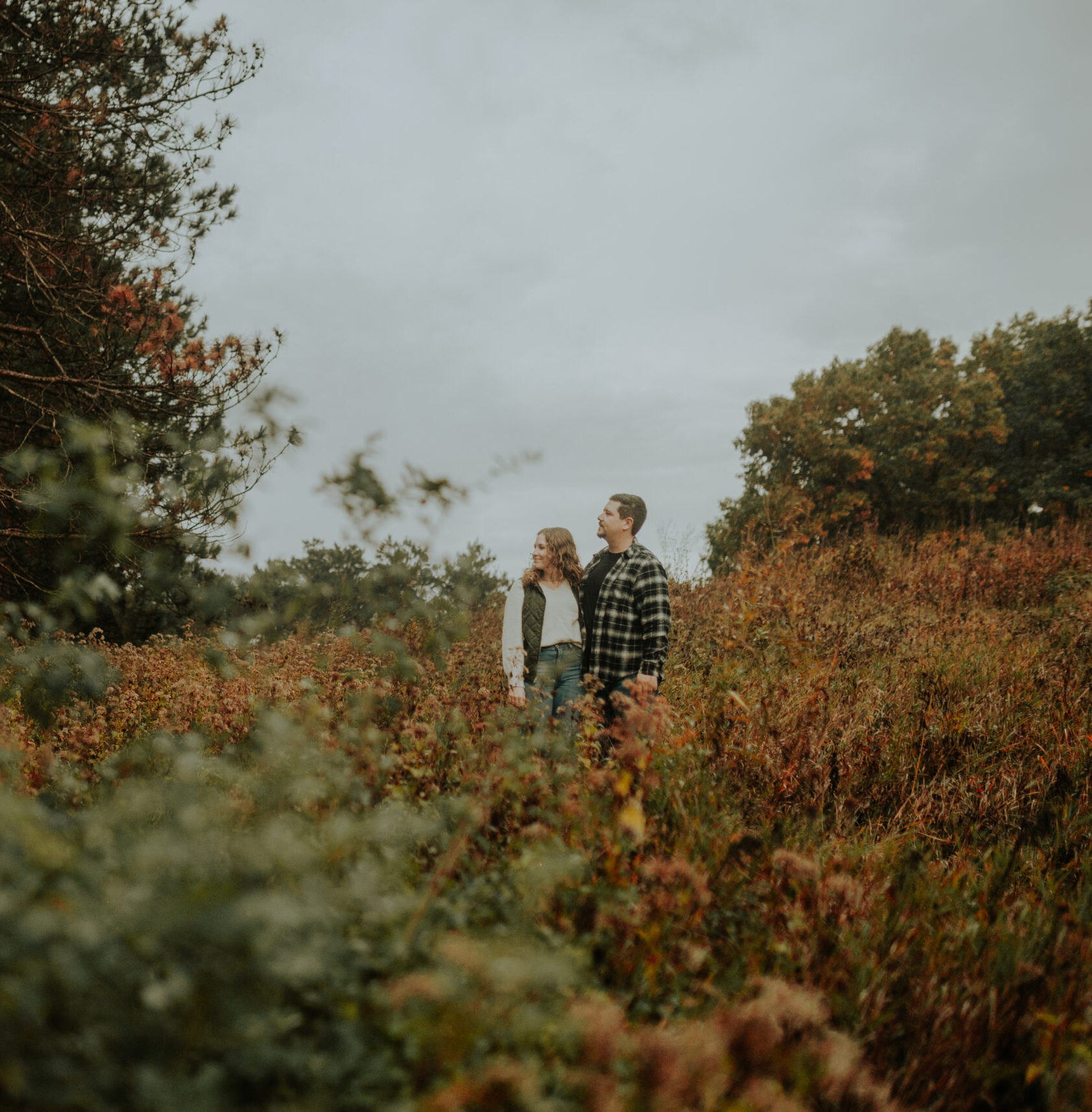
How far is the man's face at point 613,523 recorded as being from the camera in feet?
15.0

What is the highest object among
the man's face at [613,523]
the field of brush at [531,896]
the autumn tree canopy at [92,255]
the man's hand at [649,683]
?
the autumn tree canopy at [92,255]

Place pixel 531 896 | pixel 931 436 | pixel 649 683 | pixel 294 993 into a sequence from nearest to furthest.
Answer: pixel 294 993, pixel 531 896, pixel 649 683, pixel 931 436

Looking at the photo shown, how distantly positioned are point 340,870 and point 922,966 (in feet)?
6.96

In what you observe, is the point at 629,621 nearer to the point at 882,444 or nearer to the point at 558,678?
the point at 558,678

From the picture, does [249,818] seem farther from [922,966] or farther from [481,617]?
[481,617]

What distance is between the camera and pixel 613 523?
180 inches

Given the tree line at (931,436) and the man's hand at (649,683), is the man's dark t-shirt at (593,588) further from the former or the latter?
the tree line at (931,436)

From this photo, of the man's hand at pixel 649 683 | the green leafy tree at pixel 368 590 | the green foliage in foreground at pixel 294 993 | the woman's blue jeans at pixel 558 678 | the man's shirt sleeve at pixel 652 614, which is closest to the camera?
the green foliage in foreground at pixel 294 993

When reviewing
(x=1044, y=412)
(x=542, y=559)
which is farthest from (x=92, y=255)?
(x=1044, y=412)

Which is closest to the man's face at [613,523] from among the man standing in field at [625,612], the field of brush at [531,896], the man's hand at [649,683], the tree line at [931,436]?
the man standing in field at [625,612]

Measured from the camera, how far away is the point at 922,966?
2.45 m

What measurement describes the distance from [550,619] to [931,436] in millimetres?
21266

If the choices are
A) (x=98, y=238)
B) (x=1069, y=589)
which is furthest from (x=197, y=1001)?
(x=1069, y=589)

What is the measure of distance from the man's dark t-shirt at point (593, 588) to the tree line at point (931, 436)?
17.0 meters
